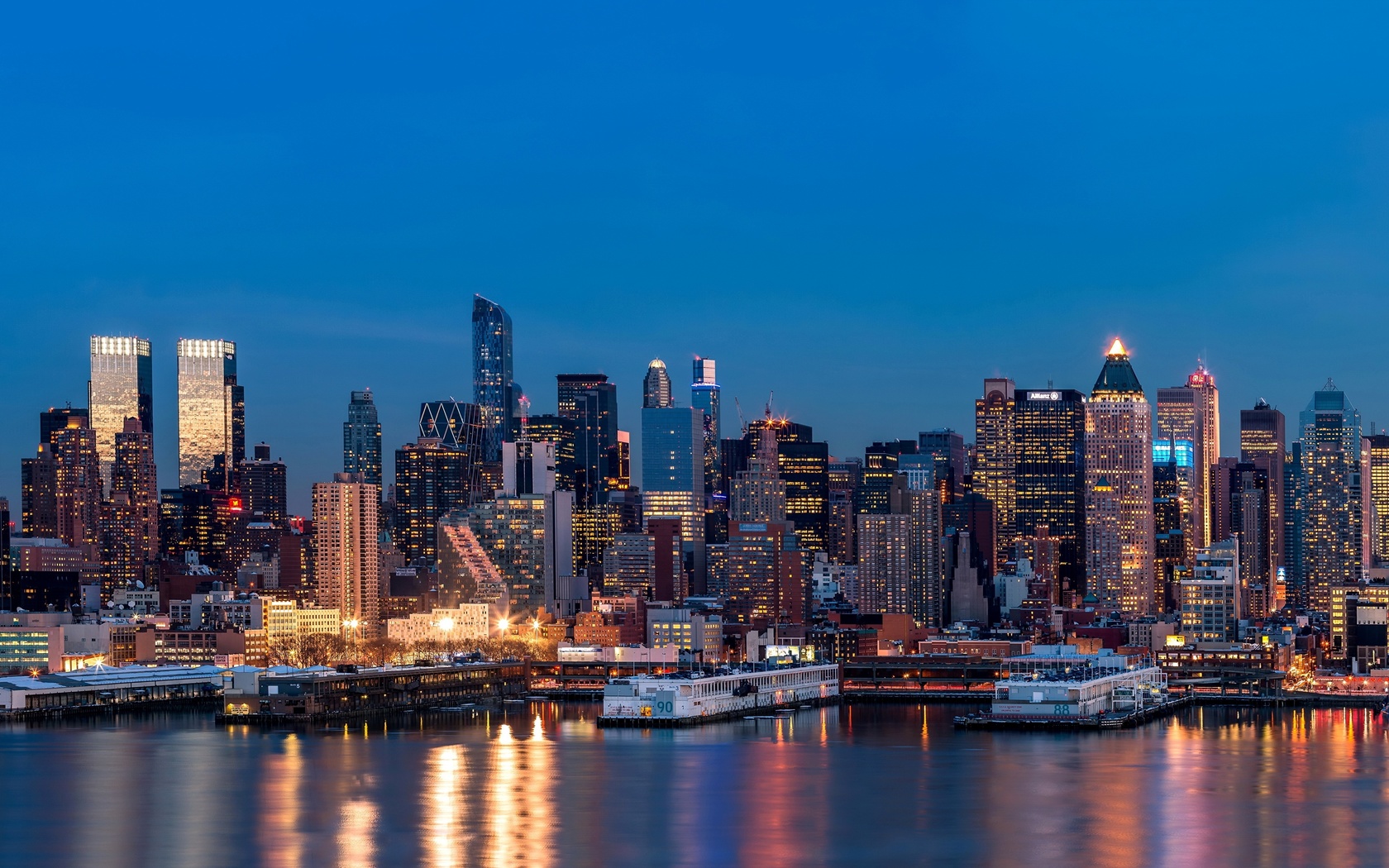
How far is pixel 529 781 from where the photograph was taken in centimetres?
4841

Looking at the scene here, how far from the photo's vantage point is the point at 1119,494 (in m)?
159

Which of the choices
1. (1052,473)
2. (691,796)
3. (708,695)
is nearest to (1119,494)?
(1052,473)

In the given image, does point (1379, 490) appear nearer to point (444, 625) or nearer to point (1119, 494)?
point (1119, 494)

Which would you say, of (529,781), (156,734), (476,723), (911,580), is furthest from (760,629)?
(529,781)

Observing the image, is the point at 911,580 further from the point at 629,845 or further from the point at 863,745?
the point at 629,845

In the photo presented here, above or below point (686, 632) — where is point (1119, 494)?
above

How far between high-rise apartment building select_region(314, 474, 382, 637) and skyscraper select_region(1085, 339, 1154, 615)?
5441cm

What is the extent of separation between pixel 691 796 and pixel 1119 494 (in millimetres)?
117146

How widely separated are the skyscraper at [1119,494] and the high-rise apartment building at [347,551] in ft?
179

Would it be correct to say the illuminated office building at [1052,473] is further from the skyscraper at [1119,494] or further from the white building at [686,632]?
the white building at [686,632]

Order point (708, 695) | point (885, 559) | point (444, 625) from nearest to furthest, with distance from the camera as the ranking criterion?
point (708, 695) < point (444, 625) < point (885, 559)

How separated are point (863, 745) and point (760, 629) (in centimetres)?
5091

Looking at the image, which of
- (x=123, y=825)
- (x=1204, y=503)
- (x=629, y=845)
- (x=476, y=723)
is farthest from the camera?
(x=1204, y=503)

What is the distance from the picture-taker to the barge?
67312mm
